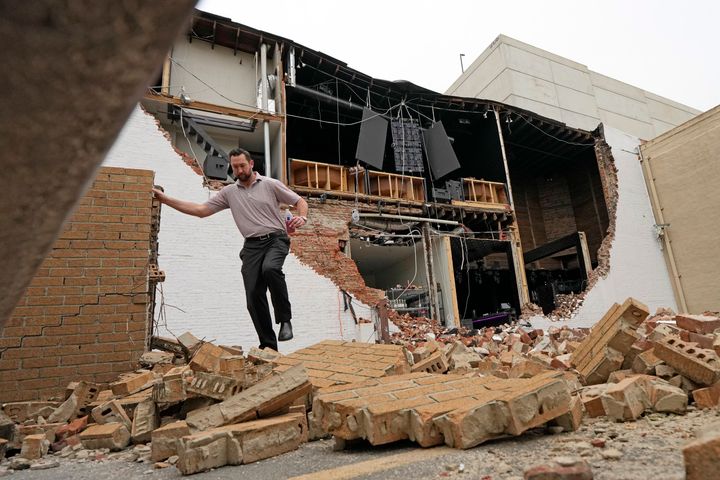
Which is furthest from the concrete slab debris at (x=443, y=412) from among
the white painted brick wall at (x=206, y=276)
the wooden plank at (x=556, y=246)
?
the wooden plank at (x=556, y=246)

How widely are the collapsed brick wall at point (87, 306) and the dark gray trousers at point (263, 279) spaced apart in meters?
0.98

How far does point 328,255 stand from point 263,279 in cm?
515

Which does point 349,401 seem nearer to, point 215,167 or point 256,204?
point 256,204

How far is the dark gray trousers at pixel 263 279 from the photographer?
12.7 ft

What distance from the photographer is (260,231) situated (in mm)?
3955

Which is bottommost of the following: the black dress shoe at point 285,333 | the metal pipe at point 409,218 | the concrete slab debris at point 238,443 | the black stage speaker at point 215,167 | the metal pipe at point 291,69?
the concrete slab debris at point 238,443

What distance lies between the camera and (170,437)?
2.10 m

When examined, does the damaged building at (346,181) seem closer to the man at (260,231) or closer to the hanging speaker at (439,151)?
the hanging speaker at (439,151)

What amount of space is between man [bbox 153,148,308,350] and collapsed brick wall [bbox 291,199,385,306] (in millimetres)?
4531

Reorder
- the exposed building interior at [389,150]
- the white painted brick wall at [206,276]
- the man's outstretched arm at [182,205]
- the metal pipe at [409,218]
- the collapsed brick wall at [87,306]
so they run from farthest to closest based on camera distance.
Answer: the metal pipe at [409,218]
the exposed building interior at [389,150]
the white painted brick wall at [206,276]
the man's outstretched arm at [182,205]
the collapsed brick wall at [87,306]

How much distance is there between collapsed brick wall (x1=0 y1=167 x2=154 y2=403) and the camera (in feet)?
11.2

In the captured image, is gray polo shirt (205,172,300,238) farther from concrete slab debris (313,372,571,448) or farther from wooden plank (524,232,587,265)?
wooden plank (524,232,587,265)

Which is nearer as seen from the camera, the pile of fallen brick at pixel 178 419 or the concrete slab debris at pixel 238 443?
the concrete slab debris at pixel 238 443

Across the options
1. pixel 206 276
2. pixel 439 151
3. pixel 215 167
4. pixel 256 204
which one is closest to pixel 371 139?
pixel 439 151
